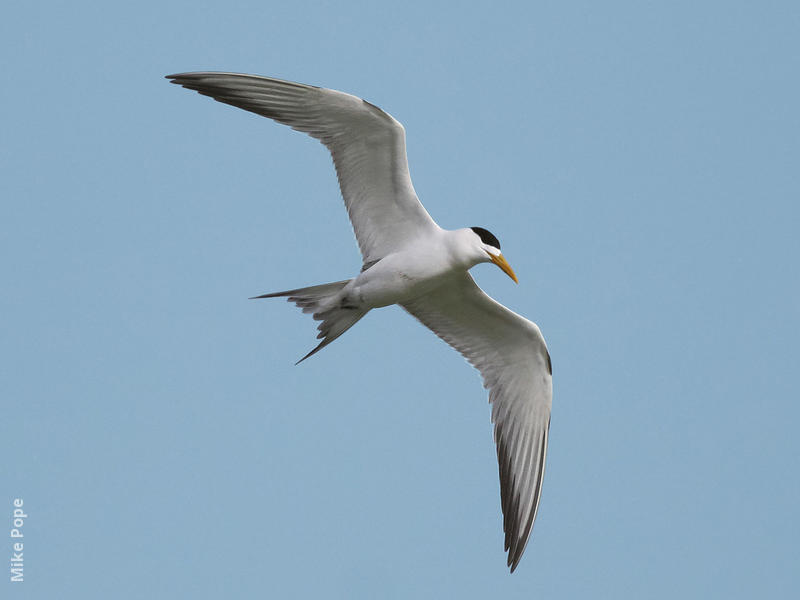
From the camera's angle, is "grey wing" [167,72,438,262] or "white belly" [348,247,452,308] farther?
"white belly" [348,247,452,308]

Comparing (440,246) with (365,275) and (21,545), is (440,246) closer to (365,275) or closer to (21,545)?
(365,275)

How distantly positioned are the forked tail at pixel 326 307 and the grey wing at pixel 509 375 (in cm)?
93

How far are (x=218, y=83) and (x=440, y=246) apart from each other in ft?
7.43

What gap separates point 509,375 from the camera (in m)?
9.85

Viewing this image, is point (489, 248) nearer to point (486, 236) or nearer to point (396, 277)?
point (486, 236)

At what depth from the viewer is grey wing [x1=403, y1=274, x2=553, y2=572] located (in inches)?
373

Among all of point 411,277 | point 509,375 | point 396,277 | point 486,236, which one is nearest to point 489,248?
point 486,236

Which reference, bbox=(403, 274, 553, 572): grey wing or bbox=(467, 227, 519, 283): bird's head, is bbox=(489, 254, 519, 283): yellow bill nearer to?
bbox=(467, 227, 519, 283): bird's head

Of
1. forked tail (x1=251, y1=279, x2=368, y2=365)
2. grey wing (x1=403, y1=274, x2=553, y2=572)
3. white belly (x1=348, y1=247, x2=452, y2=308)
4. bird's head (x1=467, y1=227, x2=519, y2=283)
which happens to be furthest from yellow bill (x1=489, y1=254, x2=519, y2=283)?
forked tail (x1=251, y1=279, x2=368, y2=365)

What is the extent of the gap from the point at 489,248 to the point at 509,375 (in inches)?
63.2

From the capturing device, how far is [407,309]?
987cm

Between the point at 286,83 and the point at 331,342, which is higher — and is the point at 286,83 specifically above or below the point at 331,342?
above

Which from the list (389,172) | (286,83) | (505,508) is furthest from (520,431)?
(286,83)

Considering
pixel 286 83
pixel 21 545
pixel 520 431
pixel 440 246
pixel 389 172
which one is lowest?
pixel 21 545
